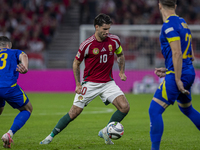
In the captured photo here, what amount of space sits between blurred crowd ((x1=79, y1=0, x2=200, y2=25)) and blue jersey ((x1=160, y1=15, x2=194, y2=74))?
17.6 metres

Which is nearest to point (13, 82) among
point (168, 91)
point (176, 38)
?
point (168, 91)

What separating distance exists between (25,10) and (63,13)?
110 inches

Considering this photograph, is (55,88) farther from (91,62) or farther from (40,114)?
(91,62)

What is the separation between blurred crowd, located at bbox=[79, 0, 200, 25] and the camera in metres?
22.8

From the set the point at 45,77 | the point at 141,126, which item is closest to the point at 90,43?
the point at 141,126

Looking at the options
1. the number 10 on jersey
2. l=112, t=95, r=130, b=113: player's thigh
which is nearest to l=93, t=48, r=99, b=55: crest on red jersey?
the number 10 on jersey

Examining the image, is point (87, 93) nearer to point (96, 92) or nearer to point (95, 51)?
point (96, 92)

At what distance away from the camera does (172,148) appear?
5.91 m

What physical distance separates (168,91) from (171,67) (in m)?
0.35

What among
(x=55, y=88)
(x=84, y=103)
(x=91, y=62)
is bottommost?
(x=55, y=88)

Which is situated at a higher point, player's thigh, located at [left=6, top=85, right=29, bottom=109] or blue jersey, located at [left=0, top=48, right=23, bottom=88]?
blue jersey, located at [left=0, top=48, right=23, bottom=88]

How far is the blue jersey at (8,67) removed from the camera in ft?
19.7

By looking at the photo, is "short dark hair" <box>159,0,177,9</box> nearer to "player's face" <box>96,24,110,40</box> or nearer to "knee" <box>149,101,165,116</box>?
"knee" <box>149,101,165,116</box>

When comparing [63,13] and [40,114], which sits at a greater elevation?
[63,13]
